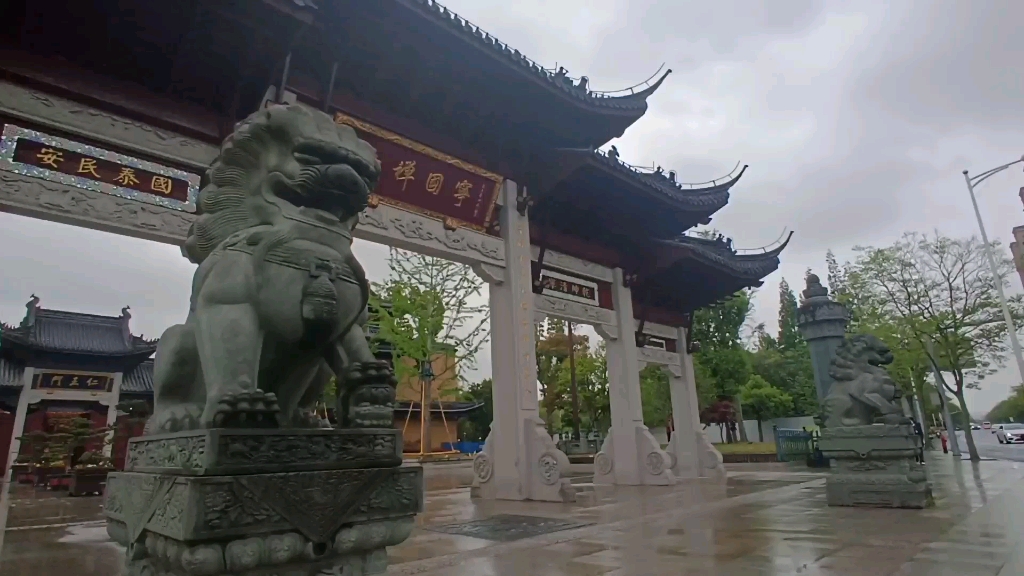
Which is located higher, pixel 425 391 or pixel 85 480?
pixel 425 391

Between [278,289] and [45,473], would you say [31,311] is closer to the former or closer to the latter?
[45,473]

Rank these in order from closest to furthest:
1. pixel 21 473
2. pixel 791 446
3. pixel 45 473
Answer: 1. pixel 45 473
2. pixel 21 473
3. pixel 791 446

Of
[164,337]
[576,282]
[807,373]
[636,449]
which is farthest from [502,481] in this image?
[807,373]

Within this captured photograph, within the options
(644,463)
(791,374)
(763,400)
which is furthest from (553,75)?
(791,374)

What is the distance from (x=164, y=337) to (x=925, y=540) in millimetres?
5556

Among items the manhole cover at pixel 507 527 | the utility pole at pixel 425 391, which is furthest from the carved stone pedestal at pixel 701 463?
the utility pole at pixel 425 391

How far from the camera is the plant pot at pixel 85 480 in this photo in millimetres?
12008

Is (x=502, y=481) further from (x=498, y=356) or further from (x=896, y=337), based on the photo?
(x=896, y=337)

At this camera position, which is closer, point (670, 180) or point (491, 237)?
point (491, 237)

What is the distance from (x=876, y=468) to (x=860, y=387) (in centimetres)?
97

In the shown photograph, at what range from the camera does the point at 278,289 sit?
7.16 feet

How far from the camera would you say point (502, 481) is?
8.42 metres

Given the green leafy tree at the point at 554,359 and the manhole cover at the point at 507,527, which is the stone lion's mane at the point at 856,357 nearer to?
the manhole cover at the point at 507,527

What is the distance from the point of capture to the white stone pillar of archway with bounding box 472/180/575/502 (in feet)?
26.6
